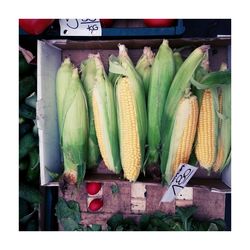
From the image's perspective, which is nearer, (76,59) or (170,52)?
(170,52)

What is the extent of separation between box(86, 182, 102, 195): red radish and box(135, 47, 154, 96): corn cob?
1.30ft

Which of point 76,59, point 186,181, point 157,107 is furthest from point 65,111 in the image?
point 186,181

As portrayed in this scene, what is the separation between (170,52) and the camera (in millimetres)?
1348

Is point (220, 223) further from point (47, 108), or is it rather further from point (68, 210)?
point (47, 108)

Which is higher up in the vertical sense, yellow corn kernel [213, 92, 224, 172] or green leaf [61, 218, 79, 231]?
yellow corn kernel [213, 92, 224, 172]

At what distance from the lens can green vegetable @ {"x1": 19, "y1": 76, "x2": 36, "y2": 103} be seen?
1.39m

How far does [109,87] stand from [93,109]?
0.10m

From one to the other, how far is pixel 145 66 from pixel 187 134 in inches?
10.9

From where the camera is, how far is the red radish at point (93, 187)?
1463 millimetres

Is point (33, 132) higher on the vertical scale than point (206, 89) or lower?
lower

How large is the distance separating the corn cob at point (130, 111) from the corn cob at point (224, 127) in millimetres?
262

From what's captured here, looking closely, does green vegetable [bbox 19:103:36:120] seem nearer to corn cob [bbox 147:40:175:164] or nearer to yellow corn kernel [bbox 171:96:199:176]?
corn cob [bbox 147:40:175:164]

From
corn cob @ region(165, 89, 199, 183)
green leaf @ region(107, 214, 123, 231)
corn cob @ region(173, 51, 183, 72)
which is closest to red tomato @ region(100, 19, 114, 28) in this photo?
corn cob @ region(173, 51, 183, 72)

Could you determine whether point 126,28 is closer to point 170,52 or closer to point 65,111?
point 170,52
